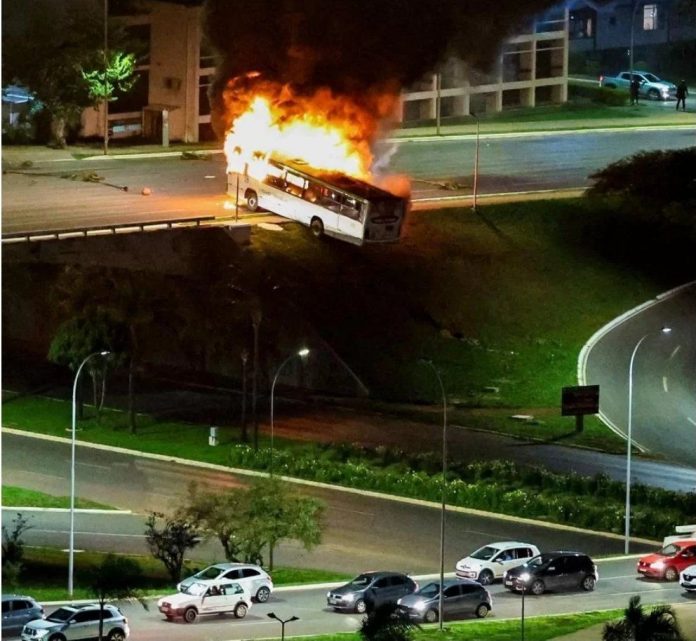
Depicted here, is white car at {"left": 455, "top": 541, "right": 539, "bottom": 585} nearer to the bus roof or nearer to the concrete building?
the bus roof

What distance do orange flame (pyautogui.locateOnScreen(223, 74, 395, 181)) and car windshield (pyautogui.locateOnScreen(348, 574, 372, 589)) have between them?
33.8 feet

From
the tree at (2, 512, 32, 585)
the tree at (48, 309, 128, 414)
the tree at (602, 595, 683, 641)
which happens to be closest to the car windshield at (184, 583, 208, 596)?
the tree at (2, 512, 32, 585)

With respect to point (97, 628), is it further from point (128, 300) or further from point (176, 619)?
point (128, 300)

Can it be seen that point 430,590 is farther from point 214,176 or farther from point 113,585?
point 214,176

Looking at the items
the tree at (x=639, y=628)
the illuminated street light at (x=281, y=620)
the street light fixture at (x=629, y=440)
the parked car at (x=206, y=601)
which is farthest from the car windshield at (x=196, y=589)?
the street light fixture at (x=629, y=440)

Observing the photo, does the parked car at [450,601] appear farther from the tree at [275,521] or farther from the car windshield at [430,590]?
the tree at [275,521]

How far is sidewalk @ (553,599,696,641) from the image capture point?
20.2 metres

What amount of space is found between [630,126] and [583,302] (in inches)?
172

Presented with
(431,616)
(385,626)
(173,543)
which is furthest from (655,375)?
(385,626)

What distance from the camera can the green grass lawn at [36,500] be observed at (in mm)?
24125

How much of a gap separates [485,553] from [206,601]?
4.30 m

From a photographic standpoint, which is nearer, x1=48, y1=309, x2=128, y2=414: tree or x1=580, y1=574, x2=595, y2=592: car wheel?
x1=580, y1=574, x2=595, y2=592: car wheel

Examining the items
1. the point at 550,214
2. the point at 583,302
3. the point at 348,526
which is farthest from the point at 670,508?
the point at 550,214

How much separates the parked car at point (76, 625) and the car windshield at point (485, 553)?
5.45 metres
